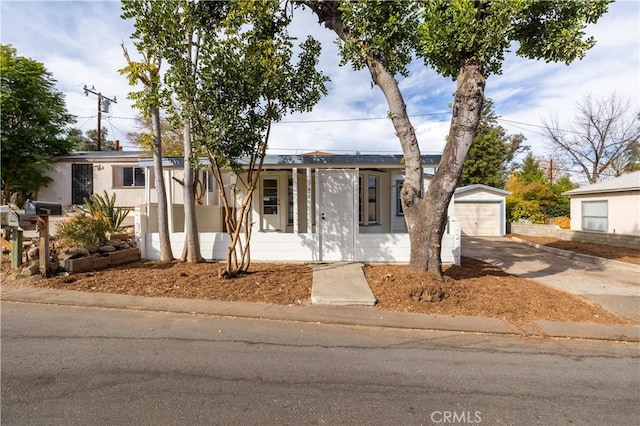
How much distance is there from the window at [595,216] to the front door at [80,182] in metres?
25.0

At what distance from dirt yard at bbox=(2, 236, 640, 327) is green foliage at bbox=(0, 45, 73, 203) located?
35.6 feet

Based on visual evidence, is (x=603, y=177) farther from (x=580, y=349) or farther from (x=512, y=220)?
(x=580, y=349)

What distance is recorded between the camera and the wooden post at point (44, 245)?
6280 mm

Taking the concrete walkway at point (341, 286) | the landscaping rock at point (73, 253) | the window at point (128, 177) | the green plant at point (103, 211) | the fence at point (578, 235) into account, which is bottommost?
the concrete walkway at point (341, 286)

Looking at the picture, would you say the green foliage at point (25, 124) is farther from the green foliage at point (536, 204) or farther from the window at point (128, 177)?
the green foliage at point (536, 204)

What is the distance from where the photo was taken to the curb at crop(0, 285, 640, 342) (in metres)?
4.59

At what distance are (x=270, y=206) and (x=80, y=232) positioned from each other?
17.6 ft

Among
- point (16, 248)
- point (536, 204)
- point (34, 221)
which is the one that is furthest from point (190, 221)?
point (536, 204)

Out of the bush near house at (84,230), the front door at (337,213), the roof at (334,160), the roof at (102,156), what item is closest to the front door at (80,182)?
the roof at (102,156)

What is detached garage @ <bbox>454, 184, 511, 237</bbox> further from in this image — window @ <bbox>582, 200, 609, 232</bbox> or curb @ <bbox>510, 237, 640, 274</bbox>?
curb @ <bbox>510, 237, 640, 274</bbox>

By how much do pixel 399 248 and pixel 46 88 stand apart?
1894cm

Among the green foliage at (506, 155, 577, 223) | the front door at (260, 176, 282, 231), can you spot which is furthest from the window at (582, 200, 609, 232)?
the front door at (260, 176, 282, 231)

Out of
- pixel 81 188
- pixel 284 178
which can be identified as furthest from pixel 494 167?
pixel 81 188

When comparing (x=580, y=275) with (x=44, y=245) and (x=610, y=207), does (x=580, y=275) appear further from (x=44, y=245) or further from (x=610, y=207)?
(x=44, y=245)
